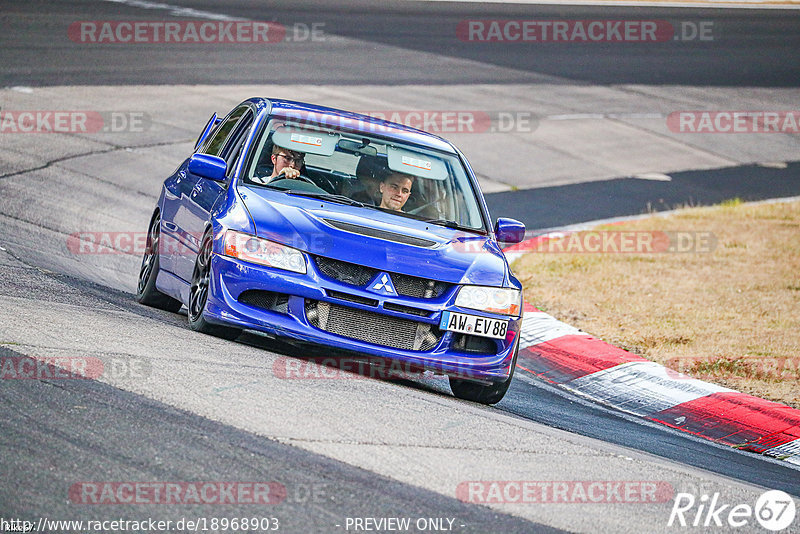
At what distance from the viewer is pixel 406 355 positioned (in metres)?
7.32

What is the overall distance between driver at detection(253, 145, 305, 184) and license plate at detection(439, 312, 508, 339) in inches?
64.6

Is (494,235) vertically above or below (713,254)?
above

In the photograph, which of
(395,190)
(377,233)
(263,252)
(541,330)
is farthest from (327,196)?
(541,330)

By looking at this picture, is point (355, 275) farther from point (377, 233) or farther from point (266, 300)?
point (266, 300)

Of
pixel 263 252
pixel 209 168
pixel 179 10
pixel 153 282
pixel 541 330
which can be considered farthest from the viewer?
pixel 179 10

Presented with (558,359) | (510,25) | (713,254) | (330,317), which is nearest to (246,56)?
(510,25)

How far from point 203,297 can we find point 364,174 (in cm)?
157

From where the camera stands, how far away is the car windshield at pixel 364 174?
8242 mm

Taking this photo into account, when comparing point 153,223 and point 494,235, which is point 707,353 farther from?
point 153,223

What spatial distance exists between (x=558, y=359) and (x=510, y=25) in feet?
75.6

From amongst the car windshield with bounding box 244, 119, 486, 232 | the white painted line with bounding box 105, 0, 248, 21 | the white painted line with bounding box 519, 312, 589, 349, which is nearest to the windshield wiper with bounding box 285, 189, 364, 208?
the car windshield with bounding box 244, 119, 486, 232

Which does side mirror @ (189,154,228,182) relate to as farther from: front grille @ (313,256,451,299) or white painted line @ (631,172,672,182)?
white painted line @ (631,172,672,182)

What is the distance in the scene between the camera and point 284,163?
27.3ft

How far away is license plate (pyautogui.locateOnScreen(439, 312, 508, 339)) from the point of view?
290 inches
